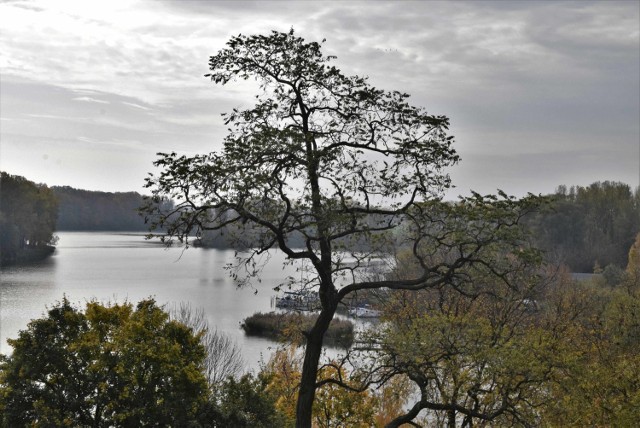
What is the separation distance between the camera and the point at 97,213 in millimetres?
125625

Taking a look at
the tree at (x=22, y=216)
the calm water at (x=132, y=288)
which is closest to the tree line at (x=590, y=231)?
the calm water at (x=132, y=288)

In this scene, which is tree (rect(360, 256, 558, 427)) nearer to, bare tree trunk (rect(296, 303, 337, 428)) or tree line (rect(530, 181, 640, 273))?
bare tree trunk (rect(296, 303, 337, 428))

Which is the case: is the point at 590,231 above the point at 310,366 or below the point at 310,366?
above

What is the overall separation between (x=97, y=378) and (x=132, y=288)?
125ft

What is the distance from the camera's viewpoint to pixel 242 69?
10391 millimetres

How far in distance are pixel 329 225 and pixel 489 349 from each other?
4301 millimetres

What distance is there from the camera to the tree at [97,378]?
10.4 meters

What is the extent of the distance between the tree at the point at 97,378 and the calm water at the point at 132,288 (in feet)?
44.6

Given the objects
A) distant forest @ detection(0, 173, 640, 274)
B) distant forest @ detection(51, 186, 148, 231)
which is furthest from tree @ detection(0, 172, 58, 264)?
distant forest @ detection(51, 186, 148, 231)

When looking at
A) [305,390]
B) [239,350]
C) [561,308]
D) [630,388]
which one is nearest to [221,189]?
[305,390]

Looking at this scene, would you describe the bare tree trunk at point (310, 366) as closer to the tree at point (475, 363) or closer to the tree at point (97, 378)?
the tree at point (475, 363)

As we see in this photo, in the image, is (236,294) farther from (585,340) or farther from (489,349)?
(489,349)

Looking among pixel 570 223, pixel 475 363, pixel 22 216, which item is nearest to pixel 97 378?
pixel 475 363

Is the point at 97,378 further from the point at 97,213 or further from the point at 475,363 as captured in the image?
the point at 97,213
